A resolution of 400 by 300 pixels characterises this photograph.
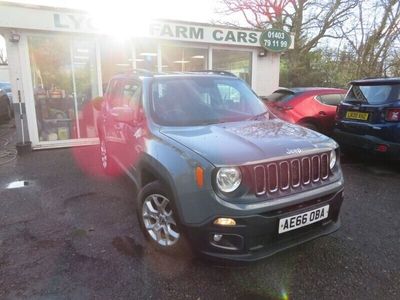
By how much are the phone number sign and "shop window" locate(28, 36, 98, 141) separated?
479cm

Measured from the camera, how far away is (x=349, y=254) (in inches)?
121

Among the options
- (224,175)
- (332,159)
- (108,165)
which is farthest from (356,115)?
(108,165)

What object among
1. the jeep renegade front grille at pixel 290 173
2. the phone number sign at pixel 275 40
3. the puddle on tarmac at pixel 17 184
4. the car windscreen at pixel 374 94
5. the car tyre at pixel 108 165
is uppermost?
the phone number sign at pixel 275 40

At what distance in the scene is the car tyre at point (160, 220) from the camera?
272 centimetres

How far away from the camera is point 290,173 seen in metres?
2.59

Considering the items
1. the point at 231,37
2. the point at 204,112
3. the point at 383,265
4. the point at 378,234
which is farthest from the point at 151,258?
the point at 231,37

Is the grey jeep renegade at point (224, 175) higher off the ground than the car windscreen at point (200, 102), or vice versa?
the car windscreen at point (200, 102)

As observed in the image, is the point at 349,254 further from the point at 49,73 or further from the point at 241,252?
the point at 49,73

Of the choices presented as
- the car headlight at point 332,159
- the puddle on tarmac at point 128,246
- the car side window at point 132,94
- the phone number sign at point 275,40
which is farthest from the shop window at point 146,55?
the car headlight at point 332,159

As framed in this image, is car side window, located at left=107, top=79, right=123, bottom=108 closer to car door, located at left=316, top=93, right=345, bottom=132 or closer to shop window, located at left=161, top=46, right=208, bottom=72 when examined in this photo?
shop window, located at left=161, top=46, right=208, bottom=72

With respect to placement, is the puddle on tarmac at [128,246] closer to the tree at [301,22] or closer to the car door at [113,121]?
the car door at [113,121]

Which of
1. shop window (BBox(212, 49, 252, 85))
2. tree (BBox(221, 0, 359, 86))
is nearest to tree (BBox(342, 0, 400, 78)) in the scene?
tree (BBox(221, 0, 359, 86))

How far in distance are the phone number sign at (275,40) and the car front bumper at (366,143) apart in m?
4.15

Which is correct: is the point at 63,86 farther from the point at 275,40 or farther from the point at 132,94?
the point at 275,40
